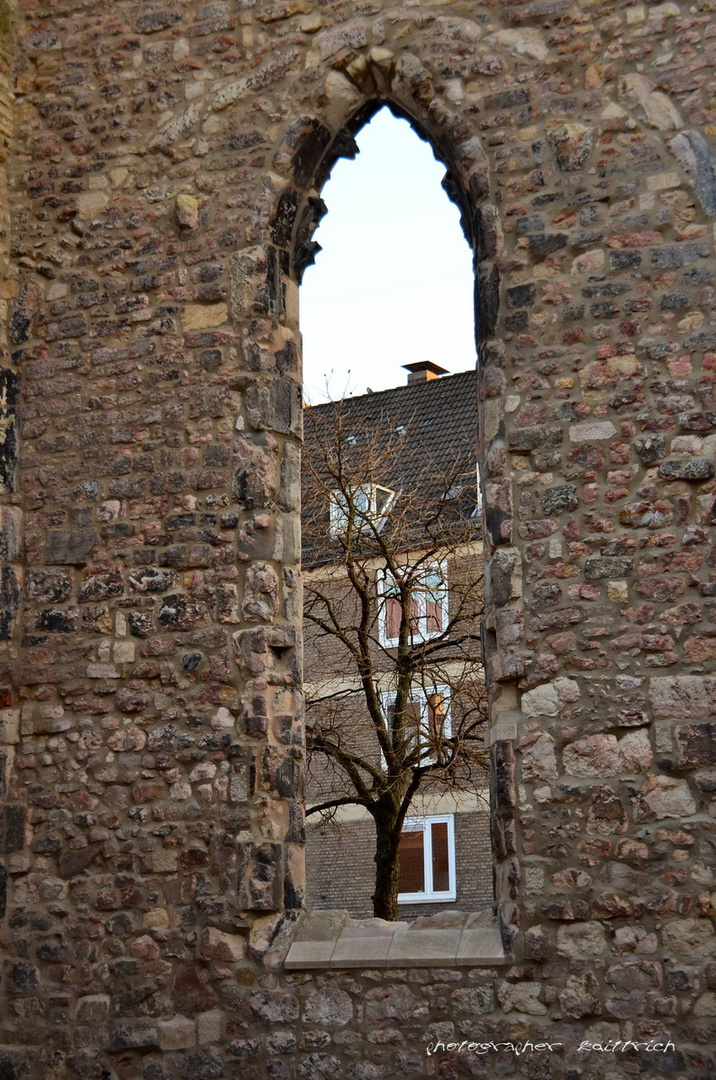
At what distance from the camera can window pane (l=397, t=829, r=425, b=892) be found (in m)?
18.7

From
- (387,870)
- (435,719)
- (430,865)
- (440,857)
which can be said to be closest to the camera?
(387,870)

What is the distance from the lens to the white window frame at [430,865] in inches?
721

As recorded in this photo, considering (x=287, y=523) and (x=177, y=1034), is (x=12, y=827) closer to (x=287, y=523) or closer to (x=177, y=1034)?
(x=177, y=1034)

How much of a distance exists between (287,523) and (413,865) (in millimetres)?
12547

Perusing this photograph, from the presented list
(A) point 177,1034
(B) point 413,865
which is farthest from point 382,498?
(A) point 177,1034

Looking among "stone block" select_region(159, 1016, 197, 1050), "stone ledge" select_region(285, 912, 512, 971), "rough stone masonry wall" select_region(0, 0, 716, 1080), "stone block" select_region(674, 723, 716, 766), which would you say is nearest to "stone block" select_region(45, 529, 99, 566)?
"rough stone masonry wall" select_region(0, 0, 716, 1080)

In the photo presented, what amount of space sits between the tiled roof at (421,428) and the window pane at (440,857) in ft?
14.4

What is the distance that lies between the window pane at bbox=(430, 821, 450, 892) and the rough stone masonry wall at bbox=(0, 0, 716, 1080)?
39.6 feet

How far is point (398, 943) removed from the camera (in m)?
6.21

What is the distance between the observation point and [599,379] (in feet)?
21.3

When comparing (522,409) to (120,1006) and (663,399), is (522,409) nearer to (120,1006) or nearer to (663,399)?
(663,399)

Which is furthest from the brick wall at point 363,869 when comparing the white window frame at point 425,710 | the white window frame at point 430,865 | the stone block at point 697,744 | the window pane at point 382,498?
the stone block at point 697,744

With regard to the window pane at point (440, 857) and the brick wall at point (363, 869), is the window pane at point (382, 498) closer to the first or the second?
the brick wall at point (363, 869)

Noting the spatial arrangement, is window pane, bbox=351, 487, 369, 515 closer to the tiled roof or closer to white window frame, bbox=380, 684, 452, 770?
the tiled roof
